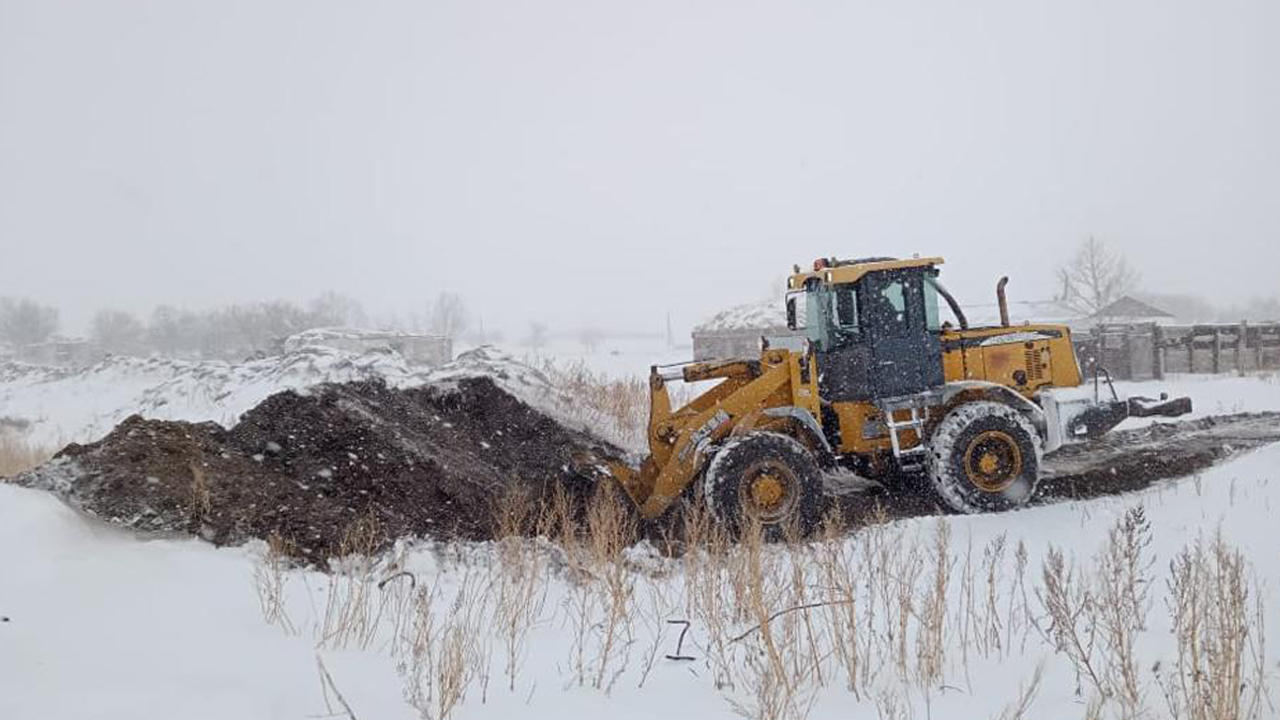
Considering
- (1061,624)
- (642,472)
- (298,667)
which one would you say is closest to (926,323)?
(642,472)

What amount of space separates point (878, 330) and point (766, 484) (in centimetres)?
192

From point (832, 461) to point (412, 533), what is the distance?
13.7ft

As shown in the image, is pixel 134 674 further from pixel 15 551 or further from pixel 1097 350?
pixel 1097 350

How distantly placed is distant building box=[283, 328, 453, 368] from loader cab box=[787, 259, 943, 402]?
20.6m

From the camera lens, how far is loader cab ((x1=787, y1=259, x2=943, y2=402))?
805cm

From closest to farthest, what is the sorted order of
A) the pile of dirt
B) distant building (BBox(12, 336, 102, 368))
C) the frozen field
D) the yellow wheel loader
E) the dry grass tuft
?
the frozen field
the pile of dirt
the yellow wheel loader
the dry grass tuft
distant building (BBox(12, 336, 102, 368))

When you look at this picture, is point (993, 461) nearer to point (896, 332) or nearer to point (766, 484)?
point (896, 332)

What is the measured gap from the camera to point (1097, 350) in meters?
20.5

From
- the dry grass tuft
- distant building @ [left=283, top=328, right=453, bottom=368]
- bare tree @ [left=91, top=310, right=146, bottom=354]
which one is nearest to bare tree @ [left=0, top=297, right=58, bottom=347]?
bare tree @ [left=91, top=310, right=146, bottom=354]

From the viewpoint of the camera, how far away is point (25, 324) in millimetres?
68938

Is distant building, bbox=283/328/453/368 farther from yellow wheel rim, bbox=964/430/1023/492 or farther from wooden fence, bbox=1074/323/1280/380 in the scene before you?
yellow wheel rim, bbox=964/430/1023/492

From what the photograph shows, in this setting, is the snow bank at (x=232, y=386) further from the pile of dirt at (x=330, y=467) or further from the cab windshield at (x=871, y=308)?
the cab windshield at (x=871, y=308)

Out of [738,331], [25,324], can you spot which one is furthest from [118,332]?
[738,331]

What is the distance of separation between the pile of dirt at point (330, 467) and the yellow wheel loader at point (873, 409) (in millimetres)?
1484
